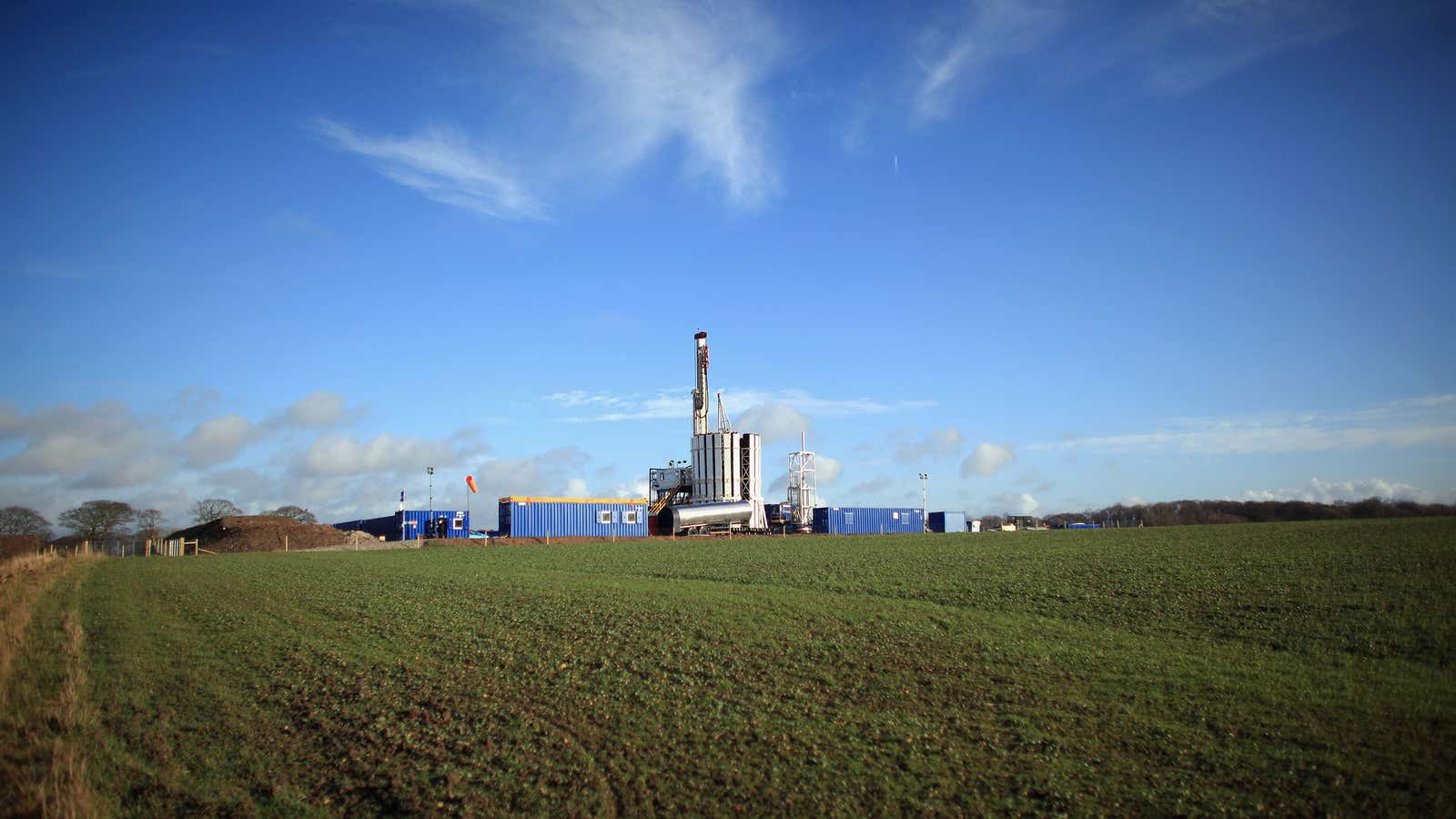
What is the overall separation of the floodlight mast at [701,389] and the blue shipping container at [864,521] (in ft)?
44.5

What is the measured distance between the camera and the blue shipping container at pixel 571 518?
61688mm

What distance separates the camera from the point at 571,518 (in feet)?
211

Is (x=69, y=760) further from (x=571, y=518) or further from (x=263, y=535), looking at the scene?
(x=263, y=535)

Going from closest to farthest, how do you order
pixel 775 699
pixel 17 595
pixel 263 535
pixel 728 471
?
pixel 775 699, pixel 17 595, pixel 263 535, pixel 728 471

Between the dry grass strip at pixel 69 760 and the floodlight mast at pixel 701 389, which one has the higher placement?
the floodlight mast at pixel 701 389

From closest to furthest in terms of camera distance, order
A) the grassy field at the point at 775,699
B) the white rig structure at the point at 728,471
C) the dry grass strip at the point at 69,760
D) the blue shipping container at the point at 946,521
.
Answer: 1. the grassy field at the point at 775,699
2. the dry grass strip at the point at 69,760
3. the white rig structure at the point at 728,471
4. the blue shipping container at the point at 946,521

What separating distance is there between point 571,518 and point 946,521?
4207cm

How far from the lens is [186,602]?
23.8 m

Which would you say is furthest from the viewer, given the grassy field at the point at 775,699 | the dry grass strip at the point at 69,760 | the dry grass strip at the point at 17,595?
the dry grass strip at the point at 17,595

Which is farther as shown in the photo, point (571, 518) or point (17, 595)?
point (571, 518)

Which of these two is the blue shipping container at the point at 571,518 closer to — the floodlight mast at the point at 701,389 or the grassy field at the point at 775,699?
the floodlight mast at the point at 701,389

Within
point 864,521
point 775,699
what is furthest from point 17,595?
point 864,521

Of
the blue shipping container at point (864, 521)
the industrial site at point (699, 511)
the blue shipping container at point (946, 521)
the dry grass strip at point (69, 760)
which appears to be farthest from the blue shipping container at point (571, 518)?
the dry grass strip at point (69, 760)

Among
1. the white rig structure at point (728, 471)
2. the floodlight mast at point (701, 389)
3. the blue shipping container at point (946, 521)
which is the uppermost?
the floodlight mast at point (701, 389)
